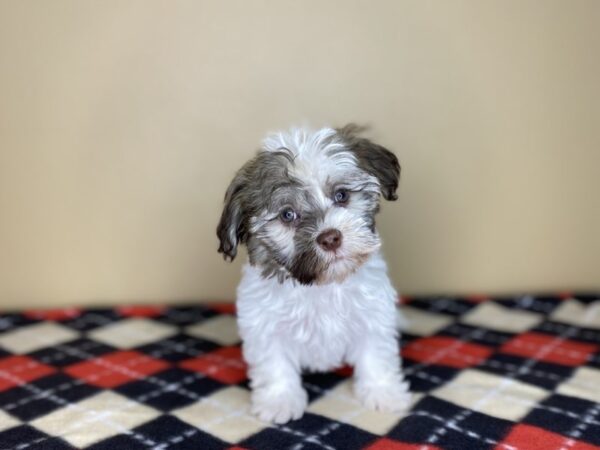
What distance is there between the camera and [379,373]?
2102mm

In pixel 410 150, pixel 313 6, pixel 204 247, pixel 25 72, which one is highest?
pixel 313 6

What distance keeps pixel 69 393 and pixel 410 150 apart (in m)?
1.63

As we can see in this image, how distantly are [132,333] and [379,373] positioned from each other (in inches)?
45.7

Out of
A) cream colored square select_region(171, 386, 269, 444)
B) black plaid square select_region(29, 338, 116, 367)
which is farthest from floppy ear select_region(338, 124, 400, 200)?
black plaid square select_region(29, 338, 116, 367)

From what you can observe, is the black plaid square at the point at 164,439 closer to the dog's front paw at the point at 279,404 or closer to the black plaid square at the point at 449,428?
the dog's front paw at the point at 279,404

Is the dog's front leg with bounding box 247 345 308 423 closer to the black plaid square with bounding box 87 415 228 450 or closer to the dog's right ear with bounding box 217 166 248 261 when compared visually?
the black plaid square with bounding box 87 415 228 450

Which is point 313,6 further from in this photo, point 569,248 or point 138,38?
point 569,248

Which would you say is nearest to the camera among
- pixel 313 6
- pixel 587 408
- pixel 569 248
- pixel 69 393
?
pixel 587 408

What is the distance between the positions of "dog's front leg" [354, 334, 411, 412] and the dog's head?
376 millimetres

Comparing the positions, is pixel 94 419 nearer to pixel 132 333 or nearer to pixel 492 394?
pixel 132 333

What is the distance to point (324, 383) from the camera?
2270 millimetres

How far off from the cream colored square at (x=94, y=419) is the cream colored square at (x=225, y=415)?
0.13 meters

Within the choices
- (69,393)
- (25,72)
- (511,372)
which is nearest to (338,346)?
(511,372)

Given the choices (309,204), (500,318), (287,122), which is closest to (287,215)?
(309,204)
